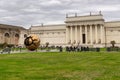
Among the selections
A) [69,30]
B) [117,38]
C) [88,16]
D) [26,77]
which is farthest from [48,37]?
[26,77]

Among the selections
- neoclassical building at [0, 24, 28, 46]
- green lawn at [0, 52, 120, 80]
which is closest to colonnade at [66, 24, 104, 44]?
neoclassical building at [0, 24, 28, 46]

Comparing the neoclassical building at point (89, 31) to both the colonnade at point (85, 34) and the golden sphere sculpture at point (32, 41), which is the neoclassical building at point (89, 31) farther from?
the golden sphere sculpture at point (32, 41)

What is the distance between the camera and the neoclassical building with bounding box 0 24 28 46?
387 ft

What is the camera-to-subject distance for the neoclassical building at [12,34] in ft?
387

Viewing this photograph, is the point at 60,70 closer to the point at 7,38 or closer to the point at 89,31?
the point at 89,31

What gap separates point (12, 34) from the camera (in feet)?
408

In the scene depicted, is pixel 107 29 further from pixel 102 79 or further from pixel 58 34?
pixel 102 79

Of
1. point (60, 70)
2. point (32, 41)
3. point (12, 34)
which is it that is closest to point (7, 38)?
point (12, 34)

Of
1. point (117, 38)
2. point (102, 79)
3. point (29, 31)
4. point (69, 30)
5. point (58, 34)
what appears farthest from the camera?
point (29, 31)

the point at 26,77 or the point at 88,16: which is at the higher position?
the point at 88,16

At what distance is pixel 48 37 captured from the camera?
400 ft

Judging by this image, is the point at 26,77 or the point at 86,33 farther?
the point at 86,33

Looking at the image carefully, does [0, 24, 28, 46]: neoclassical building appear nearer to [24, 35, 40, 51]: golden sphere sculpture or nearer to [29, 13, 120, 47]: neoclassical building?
[29, 13, 120, 47]: neoclassical building

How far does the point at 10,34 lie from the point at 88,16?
38644 mm
